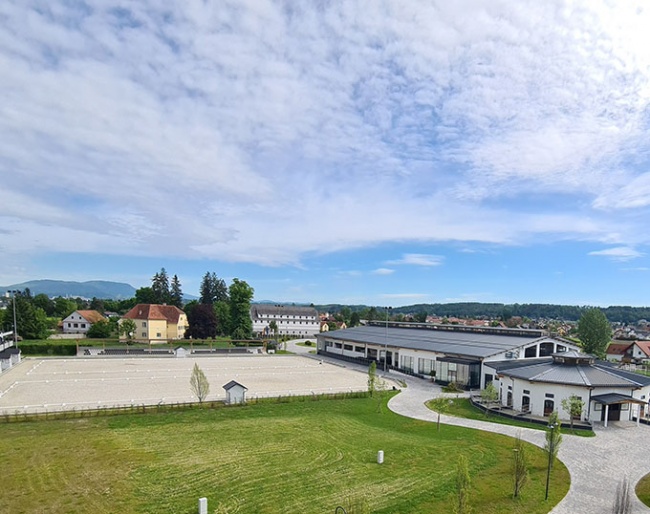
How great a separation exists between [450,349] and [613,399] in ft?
46.3

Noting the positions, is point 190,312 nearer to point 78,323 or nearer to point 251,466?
point 78,323

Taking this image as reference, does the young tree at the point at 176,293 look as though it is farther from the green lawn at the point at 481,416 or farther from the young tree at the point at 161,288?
the green lawn at the point at 481,416

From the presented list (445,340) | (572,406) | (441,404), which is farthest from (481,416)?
(445,340)

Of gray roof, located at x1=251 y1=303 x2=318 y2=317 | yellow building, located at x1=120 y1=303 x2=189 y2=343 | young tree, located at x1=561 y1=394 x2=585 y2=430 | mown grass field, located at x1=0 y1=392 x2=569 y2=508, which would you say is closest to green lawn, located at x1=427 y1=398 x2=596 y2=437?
young tree, located at x1=561 y1=394 x2=585 y2=430

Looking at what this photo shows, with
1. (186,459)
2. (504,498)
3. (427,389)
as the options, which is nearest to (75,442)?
(186,459)

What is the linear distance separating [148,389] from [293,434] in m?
15.5

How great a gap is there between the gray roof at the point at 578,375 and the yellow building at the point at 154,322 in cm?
5572

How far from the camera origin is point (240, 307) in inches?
2603

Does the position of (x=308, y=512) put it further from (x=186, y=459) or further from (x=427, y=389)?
(x=427, y=389)

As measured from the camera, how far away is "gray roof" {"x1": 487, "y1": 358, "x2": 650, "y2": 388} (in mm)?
24344

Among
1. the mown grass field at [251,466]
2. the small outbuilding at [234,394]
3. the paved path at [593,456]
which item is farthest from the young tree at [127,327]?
the paved path at [593,456]

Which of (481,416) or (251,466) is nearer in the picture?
(251,466)

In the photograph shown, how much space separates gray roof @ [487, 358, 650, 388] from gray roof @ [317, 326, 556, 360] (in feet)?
19.1

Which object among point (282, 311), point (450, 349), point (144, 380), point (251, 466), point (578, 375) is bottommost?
point (144, 380)
